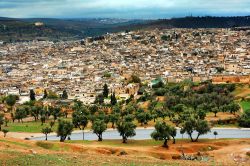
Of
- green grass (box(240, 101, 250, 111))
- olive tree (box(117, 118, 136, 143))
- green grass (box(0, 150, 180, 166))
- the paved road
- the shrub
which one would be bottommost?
the paved road

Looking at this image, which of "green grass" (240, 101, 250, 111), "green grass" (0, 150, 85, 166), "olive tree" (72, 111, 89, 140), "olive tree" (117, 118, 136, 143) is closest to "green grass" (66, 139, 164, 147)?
"olive tree" (117, 118, 136, 143)

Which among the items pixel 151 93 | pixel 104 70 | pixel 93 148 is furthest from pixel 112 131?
pixel 104 70

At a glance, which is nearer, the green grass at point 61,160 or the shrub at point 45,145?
the green grass at point 61,160

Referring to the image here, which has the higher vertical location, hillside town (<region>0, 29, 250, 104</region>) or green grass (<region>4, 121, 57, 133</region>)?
hillside town (<region>0, 29, 250, 104</region>)

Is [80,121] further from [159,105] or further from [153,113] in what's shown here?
[159,105]

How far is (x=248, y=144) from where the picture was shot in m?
52.9

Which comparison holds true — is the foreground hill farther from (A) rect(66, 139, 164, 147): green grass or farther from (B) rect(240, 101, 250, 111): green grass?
(B) rect(240, 101, 250, 111): green grass

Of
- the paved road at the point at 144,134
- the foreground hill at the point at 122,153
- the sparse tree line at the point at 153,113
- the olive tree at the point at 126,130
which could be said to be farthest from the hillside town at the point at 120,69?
the foreground hill at the point at 122,153

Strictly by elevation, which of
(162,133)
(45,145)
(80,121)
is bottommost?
(80,121)

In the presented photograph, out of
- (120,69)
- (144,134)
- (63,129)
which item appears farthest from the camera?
(120,69)

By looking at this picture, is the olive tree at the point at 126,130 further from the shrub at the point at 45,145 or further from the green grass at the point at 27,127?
the green grass at the point at 27,127

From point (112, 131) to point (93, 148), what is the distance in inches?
950

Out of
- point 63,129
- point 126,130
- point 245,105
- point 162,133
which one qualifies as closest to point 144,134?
point 126,130

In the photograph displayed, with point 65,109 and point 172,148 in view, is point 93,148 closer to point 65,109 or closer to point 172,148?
point 172,148
